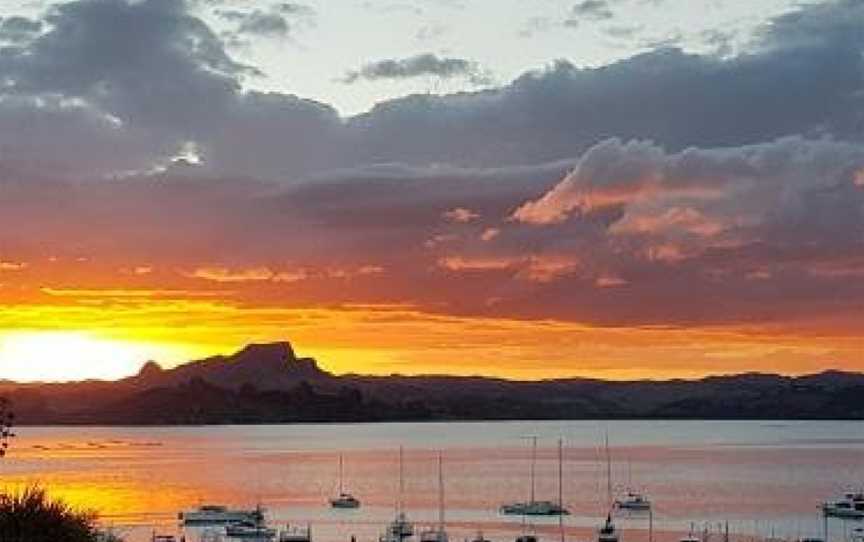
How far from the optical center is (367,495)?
547 feet

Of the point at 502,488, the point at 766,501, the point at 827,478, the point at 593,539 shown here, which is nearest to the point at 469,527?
the point at 593,539

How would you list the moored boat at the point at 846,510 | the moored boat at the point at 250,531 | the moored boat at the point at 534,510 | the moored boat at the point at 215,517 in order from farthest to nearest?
the moored boat at the point at 534,510, the moored boat at the point at 846,510, the moored boat at the point at 215,517, the moored boat at the point at 250,531

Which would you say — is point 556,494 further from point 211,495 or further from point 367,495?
point 211,495

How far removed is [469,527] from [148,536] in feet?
96.1

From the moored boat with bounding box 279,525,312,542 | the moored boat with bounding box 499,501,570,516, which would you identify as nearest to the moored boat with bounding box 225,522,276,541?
the moored boat with bounding box 279,525,312,542

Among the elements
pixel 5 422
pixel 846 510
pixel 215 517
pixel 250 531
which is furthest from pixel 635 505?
pixel 5 422

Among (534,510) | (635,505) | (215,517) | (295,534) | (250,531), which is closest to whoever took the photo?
(295,534)

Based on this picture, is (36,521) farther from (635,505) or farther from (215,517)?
(635,505)

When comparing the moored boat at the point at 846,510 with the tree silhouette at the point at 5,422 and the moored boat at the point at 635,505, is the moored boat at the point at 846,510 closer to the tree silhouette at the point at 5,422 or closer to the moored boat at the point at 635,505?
the moored boat at the point at 635,505

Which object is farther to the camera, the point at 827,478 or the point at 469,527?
the point at 827,478

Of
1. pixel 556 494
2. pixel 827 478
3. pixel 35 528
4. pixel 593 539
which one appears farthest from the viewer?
pixel 827 478

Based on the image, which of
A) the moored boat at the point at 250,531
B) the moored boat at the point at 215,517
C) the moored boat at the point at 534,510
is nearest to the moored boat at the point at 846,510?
the moored boat at the point at 534,510

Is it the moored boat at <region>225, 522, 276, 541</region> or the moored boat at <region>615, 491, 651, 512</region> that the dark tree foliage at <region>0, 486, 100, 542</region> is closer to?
the moored boat at <region>225, 522, 276, 541</region>

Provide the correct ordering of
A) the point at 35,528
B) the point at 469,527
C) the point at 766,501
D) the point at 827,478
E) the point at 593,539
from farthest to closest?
1. the point at 827,478
2. the point at 766,501
3. the point at 469,527
4. the point at 593,539
5. the point at 35,528
